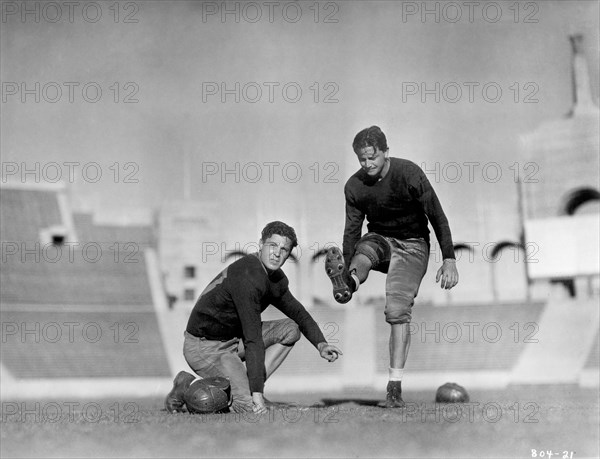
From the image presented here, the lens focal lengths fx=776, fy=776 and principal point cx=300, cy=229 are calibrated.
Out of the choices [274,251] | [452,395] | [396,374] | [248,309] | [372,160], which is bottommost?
[452,395]

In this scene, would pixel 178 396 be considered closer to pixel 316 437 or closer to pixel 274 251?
pixel 274 251

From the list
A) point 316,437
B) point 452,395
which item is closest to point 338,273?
point 316,437

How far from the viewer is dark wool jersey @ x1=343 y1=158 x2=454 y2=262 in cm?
549

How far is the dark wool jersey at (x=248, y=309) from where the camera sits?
17.0 feet

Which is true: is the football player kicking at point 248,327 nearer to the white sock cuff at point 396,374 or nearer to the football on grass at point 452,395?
the white sock cuff at point 396,374

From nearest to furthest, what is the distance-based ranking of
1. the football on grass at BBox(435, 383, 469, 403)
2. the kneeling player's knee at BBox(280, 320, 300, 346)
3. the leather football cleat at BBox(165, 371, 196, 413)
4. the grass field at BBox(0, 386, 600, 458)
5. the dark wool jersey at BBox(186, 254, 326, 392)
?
the grass field at BBox(0, 386, 600, 458) → the dark wool jersey at BBox(186, 254, 326, 392) → the leather football cleat at BBox(165, 371, 196, 413) → the kneeling player's knee at BBox(280, 320, 300, 346) → the football on grass at BBox(435, 383, 469, 403)

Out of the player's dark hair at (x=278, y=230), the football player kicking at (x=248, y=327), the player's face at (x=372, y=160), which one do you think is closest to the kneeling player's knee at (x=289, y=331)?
the football player kicking at (x=248, y=327)

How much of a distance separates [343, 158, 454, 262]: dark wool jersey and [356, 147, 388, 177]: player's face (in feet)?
0.29

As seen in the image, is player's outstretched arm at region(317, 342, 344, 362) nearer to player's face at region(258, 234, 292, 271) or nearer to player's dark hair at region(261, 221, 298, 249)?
player's face at region(258, 234, 292, 271)

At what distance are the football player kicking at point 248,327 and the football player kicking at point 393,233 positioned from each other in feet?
1.45

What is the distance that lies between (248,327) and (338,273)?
0.71 meters

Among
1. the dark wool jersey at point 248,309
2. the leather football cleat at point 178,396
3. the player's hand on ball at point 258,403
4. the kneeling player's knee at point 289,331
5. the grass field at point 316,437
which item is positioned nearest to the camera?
the grass field at point 316,437

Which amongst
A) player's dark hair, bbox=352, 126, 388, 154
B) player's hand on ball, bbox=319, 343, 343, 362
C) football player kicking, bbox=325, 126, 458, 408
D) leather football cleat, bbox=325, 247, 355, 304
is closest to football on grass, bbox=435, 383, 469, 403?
football player kicking, bbox=325, 126, 458, 408

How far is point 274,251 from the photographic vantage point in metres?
5.34
